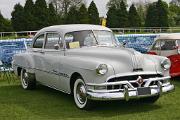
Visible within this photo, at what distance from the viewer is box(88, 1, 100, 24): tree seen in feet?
212

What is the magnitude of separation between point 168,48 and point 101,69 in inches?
206

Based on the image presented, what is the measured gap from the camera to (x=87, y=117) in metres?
8.12

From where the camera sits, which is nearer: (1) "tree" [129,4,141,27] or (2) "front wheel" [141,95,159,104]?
(2) "front wheel" [141,95,159,104]

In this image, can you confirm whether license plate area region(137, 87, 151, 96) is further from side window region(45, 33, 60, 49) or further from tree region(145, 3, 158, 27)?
tree region(145, 3, 158, 27)

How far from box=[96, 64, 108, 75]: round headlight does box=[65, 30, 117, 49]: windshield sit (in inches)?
58.1

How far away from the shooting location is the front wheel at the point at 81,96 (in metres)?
8.58

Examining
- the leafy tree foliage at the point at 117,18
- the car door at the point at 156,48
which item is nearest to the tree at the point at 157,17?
the leafy tree foliage at the point at 117,18

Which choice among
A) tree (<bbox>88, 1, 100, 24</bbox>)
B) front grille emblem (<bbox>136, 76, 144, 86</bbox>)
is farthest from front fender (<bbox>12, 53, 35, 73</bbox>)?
tree (<bbox>88, 1, 100, 24</bbox>)

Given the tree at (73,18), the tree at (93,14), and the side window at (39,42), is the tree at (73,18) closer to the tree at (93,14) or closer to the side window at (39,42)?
the tree at (93,14)

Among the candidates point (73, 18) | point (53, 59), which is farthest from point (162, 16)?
point (53, 59)

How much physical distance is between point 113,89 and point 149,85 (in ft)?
2.43

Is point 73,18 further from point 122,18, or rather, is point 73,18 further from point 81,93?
point 81,93

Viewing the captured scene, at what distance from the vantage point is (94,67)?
821cm

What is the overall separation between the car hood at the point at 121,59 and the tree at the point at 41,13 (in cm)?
5235
